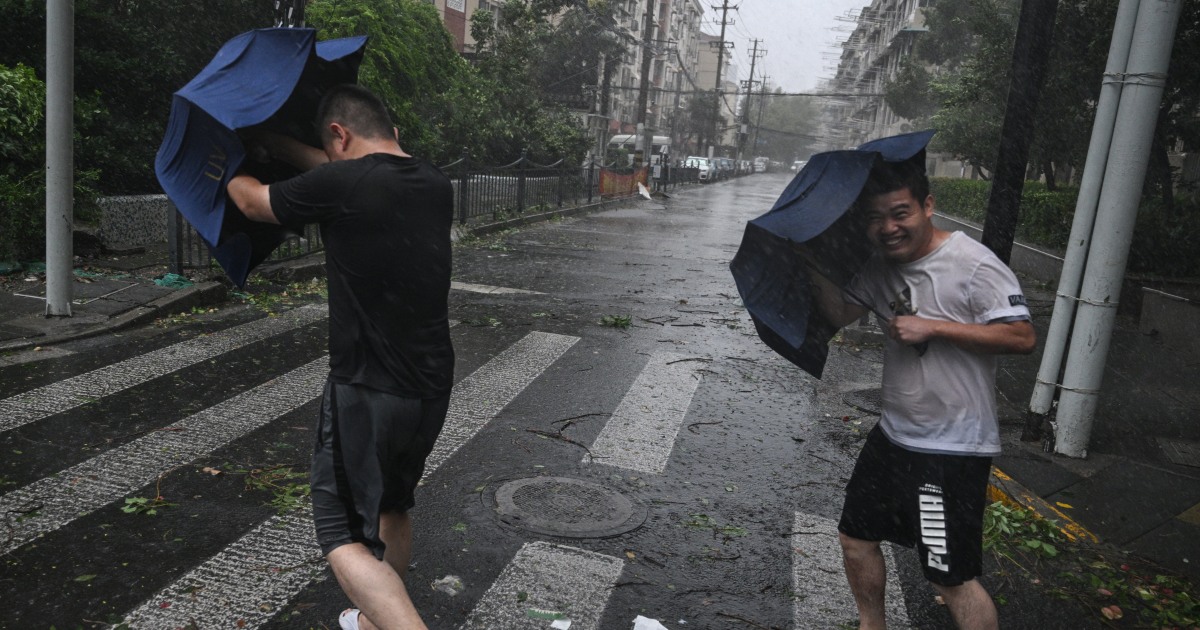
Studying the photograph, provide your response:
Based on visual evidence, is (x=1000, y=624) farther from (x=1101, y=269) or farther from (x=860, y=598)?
(x=1101, y=269)

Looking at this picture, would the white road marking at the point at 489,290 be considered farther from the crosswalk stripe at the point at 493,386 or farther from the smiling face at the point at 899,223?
the smiling face at the point at 899,223

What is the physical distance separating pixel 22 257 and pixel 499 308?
5.19 m

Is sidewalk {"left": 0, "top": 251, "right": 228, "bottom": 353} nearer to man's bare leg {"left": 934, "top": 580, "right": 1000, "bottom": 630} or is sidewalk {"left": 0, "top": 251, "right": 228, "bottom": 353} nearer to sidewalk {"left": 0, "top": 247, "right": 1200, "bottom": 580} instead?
sidewalk {"left": 0, "top": 247, "right": 1200, "bottom": 580}

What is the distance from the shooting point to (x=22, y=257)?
976 centimetres

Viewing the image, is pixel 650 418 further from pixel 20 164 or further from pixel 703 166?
pixel 703 166

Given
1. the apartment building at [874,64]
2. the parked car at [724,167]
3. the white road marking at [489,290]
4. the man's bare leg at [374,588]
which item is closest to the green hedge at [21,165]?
the white road marking at [489,290]

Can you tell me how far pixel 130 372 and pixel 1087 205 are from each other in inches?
272

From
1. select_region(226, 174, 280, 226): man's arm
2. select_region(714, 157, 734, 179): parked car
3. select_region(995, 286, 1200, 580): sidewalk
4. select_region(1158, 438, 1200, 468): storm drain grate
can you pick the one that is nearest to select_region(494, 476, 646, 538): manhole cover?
select_region(226, 174, 280, 226): man's arm

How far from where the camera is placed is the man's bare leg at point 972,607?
9.59ft

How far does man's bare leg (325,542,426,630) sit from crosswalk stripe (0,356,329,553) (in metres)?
2.06

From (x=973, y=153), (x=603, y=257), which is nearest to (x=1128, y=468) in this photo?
(x=603, y=257)

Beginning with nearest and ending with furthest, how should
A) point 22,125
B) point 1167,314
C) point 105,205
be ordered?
point 22,125 < point 1167,314 < point 105,205

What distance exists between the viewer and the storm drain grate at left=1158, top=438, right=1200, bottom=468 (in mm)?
6059

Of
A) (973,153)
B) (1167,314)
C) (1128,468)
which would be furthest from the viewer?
(973,153)
